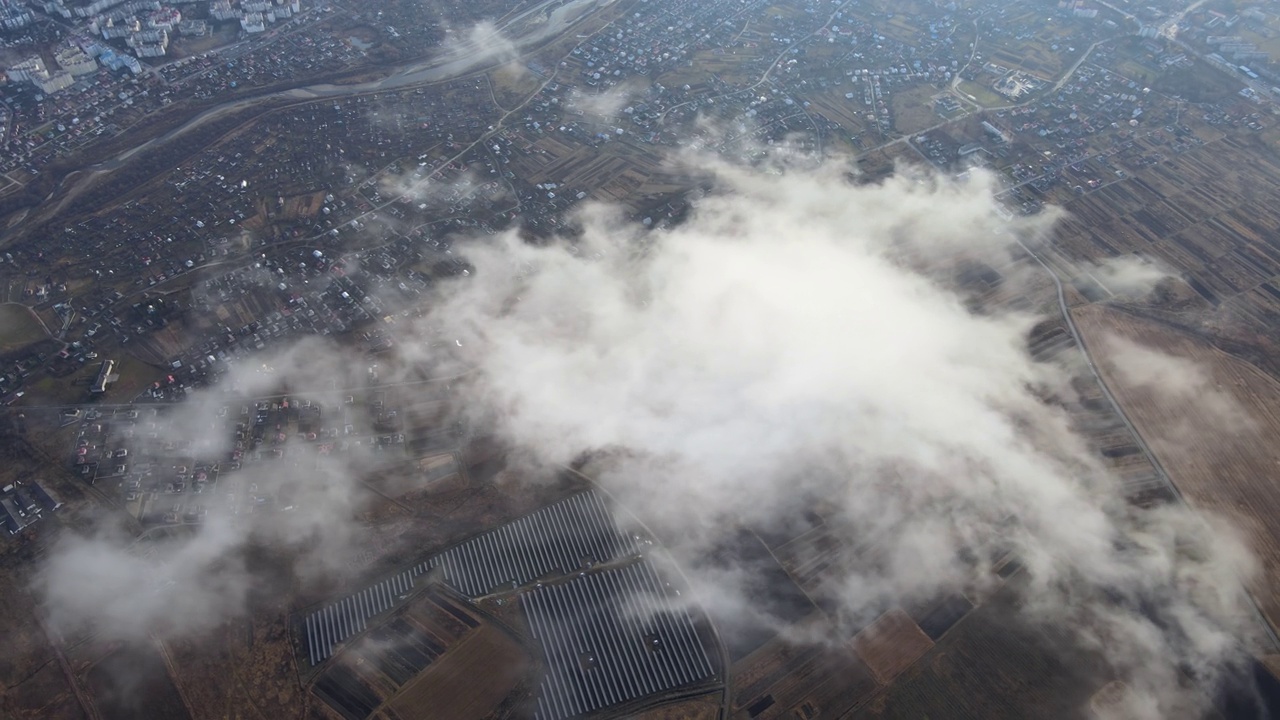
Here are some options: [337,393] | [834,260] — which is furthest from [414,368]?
[834,260]

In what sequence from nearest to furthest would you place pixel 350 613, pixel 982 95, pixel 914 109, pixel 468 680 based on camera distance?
pixel 468 680 < pixel 350 613 < pixel 914 109 < pixel 982 95

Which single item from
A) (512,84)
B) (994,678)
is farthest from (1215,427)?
(512,84)

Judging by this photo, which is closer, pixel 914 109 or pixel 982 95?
pixel 914 109

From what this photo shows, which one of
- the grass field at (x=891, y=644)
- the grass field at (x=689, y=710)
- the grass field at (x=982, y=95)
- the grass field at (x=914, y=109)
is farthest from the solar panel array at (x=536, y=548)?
the grass field at (x=982, y=95)

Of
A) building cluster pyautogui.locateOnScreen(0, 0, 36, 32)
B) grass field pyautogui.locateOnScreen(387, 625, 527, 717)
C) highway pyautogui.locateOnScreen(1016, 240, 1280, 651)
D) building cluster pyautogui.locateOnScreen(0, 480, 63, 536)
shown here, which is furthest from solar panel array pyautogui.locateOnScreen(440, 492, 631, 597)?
building cluster pyautogui.locateOnScreen(0, 0, 36, 32)

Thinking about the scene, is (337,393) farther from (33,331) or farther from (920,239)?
(920,239)

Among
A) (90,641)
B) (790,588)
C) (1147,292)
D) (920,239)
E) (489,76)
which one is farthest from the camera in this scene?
(489,76)

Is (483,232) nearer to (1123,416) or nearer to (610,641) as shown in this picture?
(610,641)

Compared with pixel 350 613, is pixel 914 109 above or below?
above
